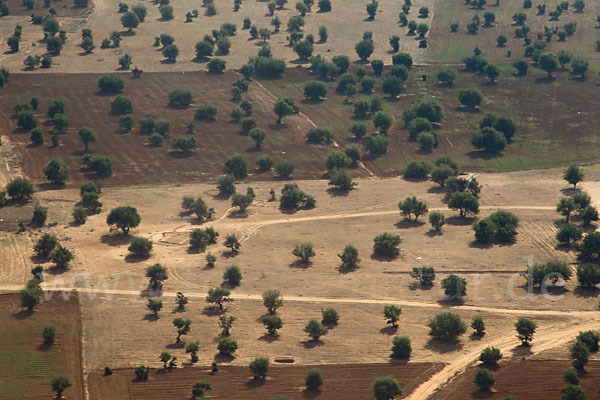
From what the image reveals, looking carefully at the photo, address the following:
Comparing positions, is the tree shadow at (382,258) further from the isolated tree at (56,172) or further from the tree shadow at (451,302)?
the isolated tree at (56,172)

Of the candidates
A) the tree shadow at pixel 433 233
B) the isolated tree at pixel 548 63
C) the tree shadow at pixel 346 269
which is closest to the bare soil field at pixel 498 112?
the isolated tree at pixel 548 63

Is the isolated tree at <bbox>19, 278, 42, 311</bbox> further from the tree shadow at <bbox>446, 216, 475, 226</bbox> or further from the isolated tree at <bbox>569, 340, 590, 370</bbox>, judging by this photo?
the tree shadow at <bbox>446, 216, 475, 226</bbox>

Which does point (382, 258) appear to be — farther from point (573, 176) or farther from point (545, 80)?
point (545, 80)

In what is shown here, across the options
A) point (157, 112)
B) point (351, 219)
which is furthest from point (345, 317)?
point (157, 112)

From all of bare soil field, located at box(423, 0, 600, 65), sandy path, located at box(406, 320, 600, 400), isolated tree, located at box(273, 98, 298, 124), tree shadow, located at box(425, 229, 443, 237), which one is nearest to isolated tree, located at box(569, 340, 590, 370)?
sandy path, located at box(406, 320, 600, 400)

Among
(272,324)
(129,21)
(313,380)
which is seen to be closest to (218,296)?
(272,324)

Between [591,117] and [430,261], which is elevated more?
[591,117]

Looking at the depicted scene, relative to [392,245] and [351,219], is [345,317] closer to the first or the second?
[392,245]
